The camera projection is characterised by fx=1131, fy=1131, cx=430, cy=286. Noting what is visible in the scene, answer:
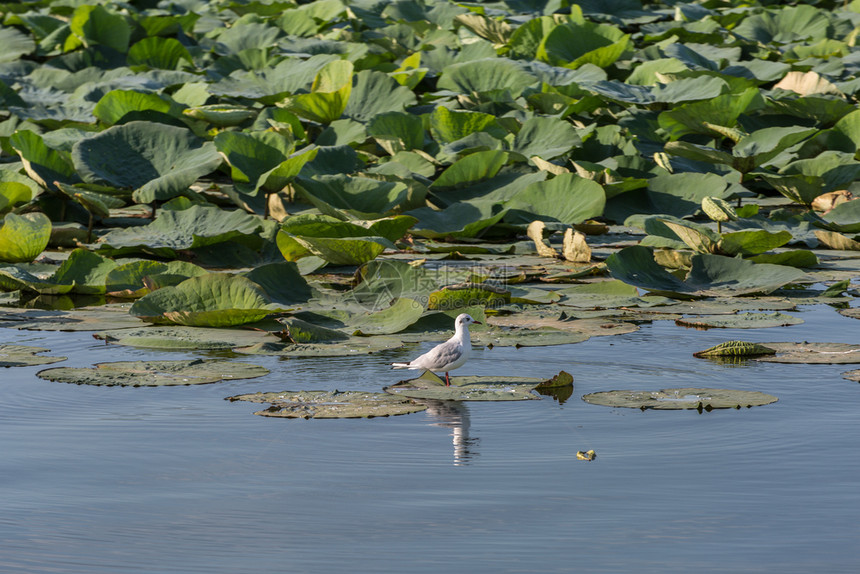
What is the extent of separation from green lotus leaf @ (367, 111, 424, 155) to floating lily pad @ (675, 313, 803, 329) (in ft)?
12.2

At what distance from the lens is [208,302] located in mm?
5098

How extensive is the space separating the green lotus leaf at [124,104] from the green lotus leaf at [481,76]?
2.45 metres

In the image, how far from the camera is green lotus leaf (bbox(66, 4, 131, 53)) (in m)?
11.5

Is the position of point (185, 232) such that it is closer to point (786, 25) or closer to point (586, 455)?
point (586, 455)

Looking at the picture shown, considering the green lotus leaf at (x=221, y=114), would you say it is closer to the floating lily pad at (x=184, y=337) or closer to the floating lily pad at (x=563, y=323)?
the floating lily pad at (x=184, y=337)

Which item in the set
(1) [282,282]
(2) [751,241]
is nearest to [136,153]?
(1) [282,282]

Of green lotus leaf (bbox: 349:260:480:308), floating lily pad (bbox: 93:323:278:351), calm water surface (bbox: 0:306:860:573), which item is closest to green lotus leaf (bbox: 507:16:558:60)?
green lotus leaf (bbox: 349:260:480:308)

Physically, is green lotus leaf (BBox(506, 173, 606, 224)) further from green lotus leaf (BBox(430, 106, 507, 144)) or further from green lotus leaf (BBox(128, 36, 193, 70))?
green lotus leaf (BBox(128, 36, 193, 70))

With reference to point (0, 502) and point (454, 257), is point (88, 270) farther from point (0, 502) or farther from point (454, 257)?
point (0, 502)

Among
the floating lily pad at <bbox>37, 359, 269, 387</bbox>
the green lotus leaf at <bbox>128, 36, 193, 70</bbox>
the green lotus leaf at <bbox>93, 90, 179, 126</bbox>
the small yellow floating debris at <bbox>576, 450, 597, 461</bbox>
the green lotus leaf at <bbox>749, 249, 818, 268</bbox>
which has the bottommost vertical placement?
the small yellow floating debris at <bbox>576, 450, 597, 461</bbox>

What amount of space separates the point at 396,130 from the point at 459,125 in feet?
1.64

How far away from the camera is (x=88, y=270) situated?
5.74m

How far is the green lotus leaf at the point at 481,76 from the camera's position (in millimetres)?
9805

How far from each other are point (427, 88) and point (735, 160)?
3230 millimetres
